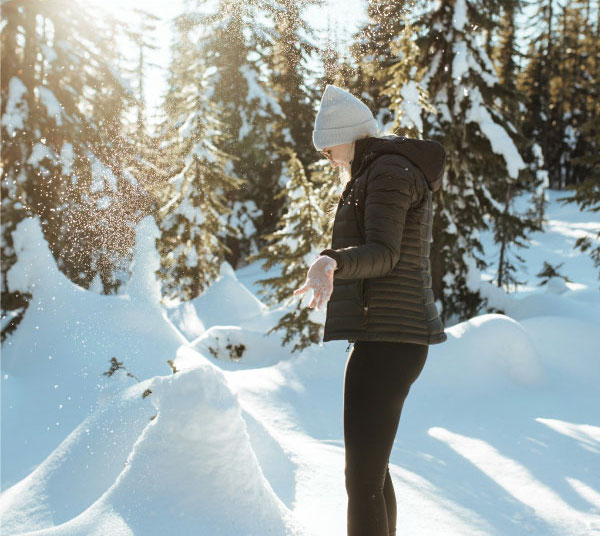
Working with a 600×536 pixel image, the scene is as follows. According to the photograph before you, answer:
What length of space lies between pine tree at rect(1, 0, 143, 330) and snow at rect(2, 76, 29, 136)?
1cm

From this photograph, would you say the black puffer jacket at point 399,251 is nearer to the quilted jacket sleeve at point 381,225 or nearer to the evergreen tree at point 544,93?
the quilted jacket sleeve at point 381,225

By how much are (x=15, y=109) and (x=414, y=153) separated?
669cm

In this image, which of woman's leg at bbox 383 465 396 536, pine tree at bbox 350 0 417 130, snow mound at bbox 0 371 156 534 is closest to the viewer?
woman's leg at bbox 383 465 396 536

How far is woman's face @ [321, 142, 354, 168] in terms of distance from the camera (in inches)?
88.5

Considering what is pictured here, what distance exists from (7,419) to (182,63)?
13.3ft

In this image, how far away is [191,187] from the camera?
1345 cm

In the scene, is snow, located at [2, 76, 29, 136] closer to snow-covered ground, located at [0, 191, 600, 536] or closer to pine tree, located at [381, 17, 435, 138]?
snow-covered ground, located at [0, 191, 600, 536]

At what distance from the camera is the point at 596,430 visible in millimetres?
4988

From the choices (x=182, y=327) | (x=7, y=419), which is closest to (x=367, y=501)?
(x=7, y=419)

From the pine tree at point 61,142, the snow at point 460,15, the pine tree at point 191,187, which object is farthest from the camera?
the snow at point 460,15

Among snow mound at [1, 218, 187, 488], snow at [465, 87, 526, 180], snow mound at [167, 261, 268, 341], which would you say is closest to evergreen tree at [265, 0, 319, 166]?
Answer: snow mound at [1, 218, 187, 488]

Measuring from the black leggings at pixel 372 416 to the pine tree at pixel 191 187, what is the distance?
5.32 meters

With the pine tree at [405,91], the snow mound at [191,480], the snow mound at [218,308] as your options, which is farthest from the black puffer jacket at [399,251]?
the snow mound at [218,308]

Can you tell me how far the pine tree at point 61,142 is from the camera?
6.91 meters
